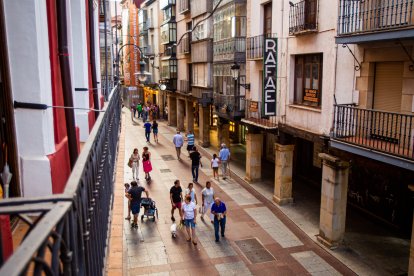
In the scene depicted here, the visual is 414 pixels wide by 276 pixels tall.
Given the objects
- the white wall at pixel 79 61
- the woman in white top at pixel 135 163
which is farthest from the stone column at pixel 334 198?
the white wall at pixel 79 61

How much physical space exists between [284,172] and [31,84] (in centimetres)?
1541

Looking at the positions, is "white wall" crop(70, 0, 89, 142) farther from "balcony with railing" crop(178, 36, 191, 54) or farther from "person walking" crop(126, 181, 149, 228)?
"balcony with railing" crop(178, 36, 191, 54)

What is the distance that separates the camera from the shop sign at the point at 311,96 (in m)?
15.6

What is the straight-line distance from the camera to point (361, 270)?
41.2 ft

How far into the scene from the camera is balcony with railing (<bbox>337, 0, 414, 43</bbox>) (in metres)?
10.6

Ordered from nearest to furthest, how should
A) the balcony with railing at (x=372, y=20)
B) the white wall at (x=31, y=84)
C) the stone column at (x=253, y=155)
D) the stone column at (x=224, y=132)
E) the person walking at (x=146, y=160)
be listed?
the white wall at (x=31, y=84), the balcony with railing at (x=372, y=20), the person walking at (x=146, y=160), the stone column at (x=253, y=155), the stone column at (x=224, y=132)

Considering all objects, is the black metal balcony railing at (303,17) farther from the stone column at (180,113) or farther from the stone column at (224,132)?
the stone column at (180,113)

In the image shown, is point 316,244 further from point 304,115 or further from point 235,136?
point 235,136

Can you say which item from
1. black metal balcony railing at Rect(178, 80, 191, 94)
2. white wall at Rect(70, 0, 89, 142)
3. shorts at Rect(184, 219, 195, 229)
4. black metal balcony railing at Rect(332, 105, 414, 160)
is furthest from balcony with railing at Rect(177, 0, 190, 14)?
white wall at Rect(70, 0, 89, 142)

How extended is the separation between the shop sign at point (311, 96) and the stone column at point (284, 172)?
2.76 m

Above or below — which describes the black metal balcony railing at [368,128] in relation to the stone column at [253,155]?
above

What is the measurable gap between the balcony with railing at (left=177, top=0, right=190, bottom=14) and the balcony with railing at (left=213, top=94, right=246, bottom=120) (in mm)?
10842

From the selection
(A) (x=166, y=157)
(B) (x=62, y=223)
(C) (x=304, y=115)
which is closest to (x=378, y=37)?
(C) (x=304, y=115)

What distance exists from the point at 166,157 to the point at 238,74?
866 centimetres
